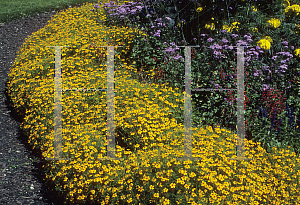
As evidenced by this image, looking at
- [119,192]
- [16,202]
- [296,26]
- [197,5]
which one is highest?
[197,5]

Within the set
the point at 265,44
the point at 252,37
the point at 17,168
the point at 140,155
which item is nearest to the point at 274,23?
the point at 252,37

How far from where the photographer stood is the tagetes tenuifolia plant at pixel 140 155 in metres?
3.00

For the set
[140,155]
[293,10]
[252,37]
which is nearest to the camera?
[140,155]

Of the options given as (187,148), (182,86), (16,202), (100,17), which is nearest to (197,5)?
(182,86)

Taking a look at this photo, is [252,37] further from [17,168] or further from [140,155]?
[17,168]

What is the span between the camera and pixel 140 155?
3.46 m

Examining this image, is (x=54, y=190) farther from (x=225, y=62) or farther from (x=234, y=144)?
(x=225, y=62)

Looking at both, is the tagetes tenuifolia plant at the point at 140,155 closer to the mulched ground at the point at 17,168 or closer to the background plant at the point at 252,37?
the mulched ground at the point at 17,168

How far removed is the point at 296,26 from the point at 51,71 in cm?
409

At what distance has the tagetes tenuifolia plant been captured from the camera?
300 centimetres

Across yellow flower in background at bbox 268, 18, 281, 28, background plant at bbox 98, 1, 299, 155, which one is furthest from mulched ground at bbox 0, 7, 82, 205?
yellow flower in background at bbox 268, 18, 281, 28

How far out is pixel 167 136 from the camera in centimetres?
362

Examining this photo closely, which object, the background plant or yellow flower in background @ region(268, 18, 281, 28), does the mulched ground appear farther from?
yellow flower in background @ region(268, 18, 281, 28)

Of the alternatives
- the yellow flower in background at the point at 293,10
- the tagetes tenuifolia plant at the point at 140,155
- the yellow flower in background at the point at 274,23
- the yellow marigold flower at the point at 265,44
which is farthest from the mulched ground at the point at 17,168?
the yellow flower in background at the point at 293,10
